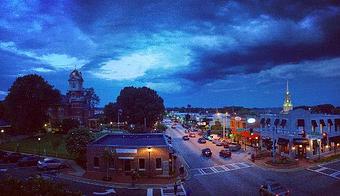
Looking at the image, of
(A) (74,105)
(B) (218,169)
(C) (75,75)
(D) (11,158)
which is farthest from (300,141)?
(C) (75,75)

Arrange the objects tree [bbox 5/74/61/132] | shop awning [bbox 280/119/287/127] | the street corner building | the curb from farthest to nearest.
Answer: tree [bbox 5/74/61/132], shop awning [bbox 280/119/287/127], the street corner building, the curb

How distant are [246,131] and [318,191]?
1892 inches

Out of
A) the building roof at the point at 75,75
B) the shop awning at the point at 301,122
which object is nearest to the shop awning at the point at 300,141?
the shop awning at the point at 301,122

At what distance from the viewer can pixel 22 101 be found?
324ft

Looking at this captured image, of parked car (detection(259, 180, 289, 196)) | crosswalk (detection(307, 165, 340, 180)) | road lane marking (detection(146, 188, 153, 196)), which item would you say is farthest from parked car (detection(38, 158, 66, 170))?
crosswalk (detection(307, 165, 340, 180))

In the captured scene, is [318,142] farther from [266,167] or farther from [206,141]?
Answer: [206,141]

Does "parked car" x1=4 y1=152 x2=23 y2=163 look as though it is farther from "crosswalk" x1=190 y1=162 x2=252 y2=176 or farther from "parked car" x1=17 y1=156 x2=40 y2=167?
"crosswalk" x1=190 y1=162 x2=252 y2=176

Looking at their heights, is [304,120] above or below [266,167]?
above

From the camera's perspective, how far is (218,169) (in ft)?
180

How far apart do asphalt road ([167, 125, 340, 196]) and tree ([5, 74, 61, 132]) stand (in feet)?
175

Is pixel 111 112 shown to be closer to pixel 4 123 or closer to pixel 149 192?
pixel 4 123

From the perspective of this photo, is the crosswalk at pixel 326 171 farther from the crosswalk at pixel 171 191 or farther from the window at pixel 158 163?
the window at pixel 158 163

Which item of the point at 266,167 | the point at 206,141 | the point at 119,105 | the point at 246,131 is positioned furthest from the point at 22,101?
the point at 266,167

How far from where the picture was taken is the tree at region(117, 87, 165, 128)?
389 feet
